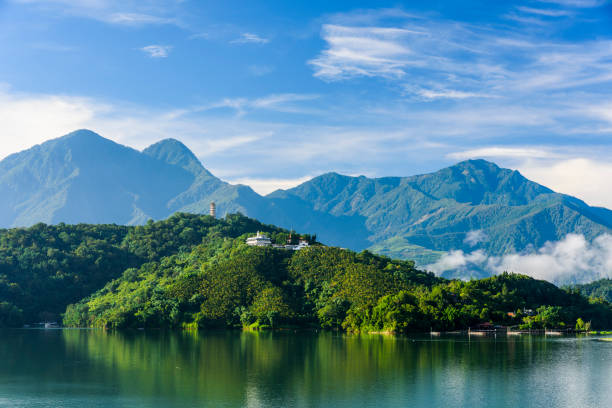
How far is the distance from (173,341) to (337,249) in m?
62.7

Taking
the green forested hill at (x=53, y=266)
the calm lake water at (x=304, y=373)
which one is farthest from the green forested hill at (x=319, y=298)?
the calm lake water at (x=304, y=373)

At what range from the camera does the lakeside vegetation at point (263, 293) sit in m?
138

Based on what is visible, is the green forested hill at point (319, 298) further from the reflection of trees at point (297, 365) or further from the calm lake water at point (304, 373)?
the calm lake water at point (304, 373)

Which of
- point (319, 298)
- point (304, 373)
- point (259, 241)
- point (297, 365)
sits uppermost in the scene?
point (259, 241)

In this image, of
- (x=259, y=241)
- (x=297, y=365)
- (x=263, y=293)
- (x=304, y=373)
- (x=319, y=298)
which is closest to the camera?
(x=304, y=373)

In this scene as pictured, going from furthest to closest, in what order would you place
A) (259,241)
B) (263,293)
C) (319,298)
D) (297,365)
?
1. (259,241)
2. (319,298)
3. (263,293)
4. (297,365)

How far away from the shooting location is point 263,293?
468 ft

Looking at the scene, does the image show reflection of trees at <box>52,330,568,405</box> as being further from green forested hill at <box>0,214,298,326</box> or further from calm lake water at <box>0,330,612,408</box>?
green forested hill at <box>0,214,298,326</box>

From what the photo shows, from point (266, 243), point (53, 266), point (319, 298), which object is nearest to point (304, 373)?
point (319, 298)

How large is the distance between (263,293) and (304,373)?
68.1 metres

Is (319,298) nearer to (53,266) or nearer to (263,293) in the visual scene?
(263,293)

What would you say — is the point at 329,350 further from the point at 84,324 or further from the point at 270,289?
the point at 84,324

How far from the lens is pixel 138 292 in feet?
508

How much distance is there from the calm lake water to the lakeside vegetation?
→ 74.3 ft
